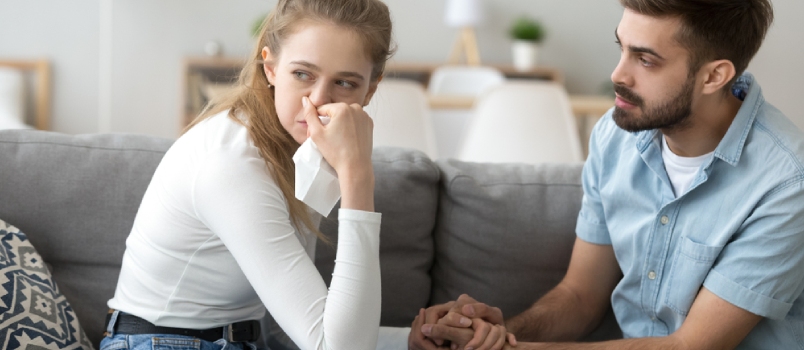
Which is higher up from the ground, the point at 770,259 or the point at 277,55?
the point at 277,55

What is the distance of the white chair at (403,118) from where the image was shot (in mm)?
3053

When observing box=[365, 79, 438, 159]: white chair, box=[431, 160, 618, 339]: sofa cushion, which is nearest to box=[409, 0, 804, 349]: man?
box=[431, 160, 618, 339]: sofa cushion

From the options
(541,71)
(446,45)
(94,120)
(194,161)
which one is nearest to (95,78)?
(94,120)

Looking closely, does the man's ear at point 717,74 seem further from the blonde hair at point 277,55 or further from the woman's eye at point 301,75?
the woman's eye at point 301,75

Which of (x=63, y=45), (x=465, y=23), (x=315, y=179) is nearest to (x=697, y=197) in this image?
(x=315, y=179)

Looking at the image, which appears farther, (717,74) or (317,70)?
(717,74)

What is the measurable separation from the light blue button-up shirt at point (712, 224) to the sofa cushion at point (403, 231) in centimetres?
34

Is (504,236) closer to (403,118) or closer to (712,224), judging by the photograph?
(712,224)

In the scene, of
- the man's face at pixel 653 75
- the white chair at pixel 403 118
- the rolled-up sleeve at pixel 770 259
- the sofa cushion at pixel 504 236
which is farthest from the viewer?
the white chair at pixel 403 118

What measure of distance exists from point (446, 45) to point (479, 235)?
4381 mm

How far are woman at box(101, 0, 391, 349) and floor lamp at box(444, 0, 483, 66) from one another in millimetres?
4357

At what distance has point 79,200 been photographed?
161 centimetres

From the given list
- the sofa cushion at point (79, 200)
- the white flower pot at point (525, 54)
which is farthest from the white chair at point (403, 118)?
the white flower pot at point (525, 54)

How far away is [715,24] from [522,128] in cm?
189
